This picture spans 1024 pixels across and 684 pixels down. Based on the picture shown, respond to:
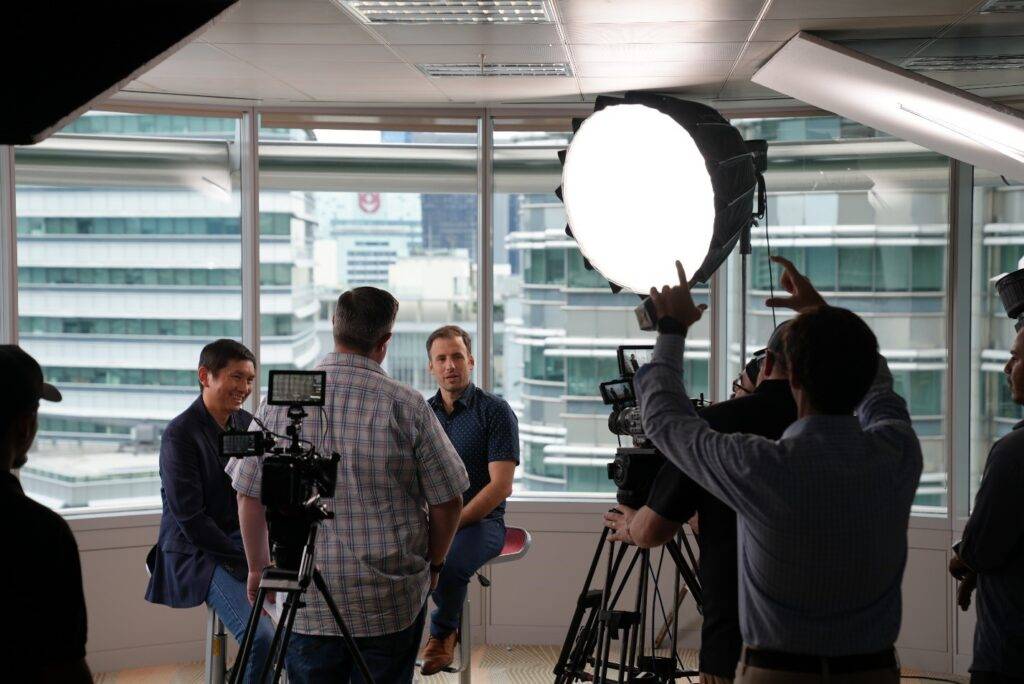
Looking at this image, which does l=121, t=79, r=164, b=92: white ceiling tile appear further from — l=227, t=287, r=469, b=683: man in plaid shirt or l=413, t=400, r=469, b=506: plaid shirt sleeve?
l=413, t=400, r=469, b=506: plaid shirt sleeve

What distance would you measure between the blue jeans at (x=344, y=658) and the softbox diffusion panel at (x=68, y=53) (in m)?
1.32

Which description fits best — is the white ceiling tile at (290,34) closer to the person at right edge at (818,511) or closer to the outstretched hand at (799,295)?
the outstretched hand at (799,295)

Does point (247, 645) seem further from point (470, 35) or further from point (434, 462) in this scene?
point (470, 35)

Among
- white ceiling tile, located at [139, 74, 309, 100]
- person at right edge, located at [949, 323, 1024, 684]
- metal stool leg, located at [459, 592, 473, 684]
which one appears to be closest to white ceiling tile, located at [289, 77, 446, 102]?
white ceiling tile, located at [139, 74, 309, 100]

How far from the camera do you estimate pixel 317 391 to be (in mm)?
2336

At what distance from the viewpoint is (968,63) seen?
371cm

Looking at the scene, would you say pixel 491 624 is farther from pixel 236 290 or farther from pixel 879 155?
pixel 879 155

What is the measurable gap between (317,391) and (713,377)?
2909mm

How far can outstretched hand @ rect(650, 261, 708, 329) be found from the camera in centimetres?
188

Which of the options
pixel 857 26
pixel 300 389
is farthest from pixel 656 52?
pixel 300 389

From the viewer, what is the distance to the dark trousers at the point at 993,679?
2340 mm

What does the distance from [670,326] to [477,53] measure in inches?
84.4

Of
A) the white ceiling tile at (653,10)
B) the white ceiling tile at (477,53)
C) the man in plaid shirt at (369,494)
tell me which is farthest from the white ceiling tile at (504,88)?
the man in plaid shirt at (369,494)

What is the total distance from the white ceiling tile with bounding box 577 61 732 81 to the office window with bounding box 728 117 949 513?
0.90m
